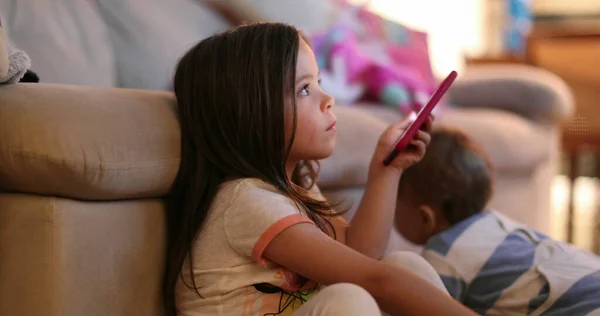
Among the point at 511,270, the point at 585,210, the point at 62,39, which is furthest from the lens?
the point at 585,210

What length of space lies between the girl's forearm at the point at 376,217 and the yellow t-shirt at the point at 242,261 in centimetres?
19

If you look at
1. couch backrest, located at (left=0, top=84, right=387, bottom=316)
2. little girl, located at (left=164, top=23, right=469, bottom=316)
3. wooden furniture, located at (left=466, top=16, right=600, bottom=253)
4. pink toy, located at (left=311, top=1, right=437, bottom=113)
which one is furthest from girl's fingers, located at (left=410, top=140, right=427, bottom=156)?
wooden furniture, located at (left=466, top=16, right=600, bottom=253)

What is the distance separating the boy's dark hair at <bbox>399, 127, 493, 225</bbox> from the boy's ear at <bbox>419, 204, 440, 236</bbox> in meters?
0.01

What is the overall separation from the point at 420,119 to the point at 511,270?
314 mm

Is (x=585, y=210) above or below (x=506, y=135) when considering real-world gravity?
below

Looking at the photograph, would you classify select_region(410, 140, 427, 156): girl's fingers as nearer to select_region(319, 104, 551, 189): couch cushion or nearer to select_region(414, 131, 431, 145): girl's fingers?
select_region(414, 131, 431, 145): girl's fingers

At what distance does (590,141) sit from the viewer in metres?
2.95

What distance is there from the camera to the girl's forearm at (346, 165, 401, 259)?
1179 mm

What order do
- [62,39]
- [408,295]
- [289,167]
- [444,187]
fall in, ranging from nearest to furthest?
1. [408,295]
2. [289,167]
3. [444,187]
4. [62,39]

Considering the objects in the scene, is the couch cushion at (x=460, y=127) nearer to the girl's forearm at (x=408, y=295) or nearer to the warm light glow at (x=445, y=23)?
the girl's forearm at (x=408, y=295)

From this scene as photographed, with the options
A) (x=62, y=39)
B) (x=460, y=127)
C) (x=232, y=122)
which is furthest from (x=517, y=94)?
(x=232, y=122)

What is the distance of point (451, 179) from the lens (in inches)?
55.9

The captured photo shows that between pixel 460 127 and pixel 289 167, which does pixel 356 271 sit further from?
pixel 460 127

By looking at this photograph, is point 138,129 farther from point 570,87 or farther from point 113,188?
point 570,87
